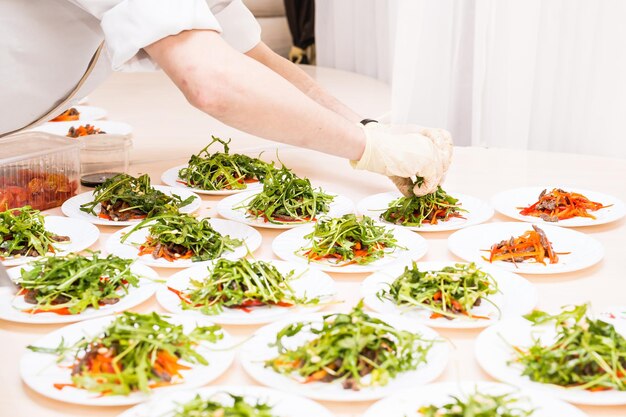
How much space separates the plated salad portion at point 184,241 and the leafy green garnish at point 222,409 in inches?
26.1

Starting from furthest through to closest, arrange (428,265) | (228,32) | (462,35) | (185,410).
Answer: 1. (462,35)
2. (228,32)
3. (428,265)
4. (185,410)

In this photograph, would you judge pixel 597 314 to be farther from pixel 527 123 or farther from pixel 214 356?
pixel 527 123

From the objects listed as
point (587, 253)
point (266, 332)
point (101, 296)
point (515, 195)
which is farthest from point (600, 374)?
point (515, 195)

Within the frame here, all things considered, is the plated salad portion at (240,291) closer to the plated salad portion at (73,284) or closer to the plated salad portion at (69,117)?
the plated salad portion at (73,284)

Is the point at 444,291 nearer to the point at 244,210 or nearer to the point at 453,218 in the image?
the point at 453,218

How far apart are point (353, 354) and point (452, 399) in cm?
14

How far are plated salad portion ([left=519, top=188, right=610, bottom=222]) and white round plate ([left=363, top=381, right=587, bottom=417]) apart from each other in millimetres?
923

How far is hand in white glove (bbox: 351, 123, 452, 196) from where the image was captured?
1.98m

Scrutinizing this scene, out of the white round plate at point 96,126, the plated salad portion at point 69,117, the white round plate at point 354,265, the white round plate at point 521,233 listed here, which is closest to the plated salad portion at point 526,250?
the white round plate at point 521,233

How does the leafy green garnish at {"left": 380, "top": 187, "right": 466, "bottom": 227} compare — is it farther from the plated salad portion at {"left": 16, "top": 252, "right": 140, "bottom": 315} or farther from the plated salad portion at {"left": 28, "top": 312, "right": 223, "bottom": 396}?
the plated salad portion at {"left": 28, "top": 312, "right": 223, "bottom": 396}

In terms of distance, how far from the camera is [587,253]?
1.66 metres

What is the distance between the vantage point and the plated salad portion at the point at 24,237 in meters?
1.67

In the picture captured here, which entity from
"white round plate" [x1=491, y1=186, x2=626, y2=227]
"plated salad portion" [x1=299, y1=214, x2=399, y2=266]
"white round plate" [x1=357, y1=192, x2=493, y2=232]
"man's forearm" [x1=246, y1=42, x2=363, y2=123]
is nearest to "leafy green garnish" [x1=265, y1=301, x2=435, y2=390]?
"plated salad portion" [x1=299, y1=214, x2=399, y2=266]

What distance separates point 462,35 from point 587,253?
1974 millimetres
